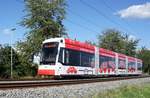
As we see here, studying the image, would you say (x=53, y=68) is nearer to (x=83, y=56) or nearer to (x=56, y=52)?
(x=56, y=52)

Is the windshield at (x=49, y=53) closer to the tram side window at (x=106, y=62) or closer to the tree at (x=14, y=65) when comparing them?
the tram side window at (x=106, y=62)

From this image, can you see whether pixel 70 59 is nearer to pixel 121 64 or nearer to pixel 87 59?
pixel 87 59

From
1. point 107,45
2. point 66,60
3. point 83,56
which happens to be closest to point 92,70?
point 83,56

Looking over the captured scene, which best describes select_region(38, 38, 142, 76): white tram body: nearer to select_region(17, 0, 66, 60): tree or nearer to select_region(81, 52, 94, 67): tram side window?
select_region(81, 52, 94, 67): tram side window

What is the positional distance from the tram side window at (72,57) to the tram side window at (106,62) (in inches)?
256

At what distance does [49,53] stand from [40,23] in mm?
22380

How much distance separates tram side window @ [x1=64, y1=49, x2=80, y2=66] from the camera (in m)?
27.8

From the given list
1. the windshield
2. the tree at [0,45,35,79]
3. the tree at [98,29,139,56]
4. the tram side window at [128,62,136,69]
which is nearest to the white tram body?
the windshield

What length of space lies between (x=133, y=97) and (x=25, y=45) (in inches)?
1297

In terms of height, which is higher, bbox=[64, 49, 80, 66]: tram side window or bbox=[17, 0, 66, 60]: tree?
bbox=[17, 0, 66, 60]: tree

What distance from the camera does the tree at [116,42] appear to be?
290 feet

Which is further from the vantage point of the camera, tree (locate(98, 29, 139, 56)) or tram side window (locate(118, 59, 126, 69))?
tree (locate(98, 29, 139, 56))

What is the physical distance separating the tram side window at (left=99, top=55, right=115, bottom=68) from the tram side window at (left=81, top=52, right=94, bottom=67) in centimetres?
278

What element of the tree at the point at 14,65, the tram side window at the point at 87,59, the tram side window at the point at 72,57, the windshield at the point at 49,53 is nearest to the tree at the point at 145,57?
the tree at the point at 14,65
